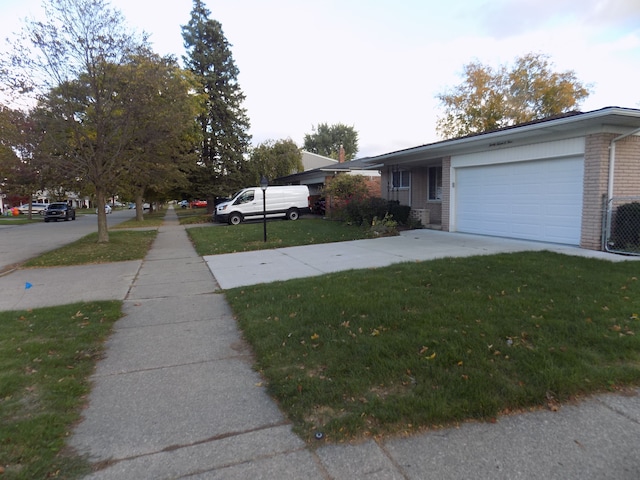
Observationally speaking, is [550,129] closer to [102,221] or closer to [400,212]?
[400,212]

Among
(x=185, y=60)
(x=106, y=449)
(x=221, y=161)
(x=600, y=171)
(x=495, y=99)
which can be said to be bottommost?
(x=106, y=449)

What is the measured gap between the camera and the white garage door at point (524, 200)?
996cm

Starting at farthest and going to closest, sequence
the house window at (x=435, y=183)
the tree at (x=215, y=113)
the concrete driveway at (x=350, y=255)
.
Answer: the tree at (x=215, y=113) < the house window at (x=435, y=183) < the concrete driveway at (x=350, y=255)

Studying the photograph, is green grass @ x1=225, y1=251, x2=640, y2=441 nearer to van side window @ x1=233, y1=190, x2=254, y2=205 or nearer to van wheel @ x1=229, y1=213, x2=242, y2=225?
van wheel @ x1=229, y1=213, x2=242, y2=225

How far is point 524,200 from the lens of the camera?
11.2 meters

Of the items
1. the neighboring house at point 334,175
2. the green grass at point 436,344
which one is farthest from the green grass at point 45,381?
the neighboring house at point 334,175

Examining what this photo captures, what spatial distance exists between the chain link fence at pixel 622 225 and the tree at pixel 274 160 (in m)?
26.7

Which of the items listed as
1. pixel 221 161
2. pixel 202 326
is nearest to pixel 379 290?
pixel 202 326

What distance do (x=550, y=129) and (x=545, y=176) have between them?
1.38 m

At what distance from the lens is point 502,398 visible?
3082 mm

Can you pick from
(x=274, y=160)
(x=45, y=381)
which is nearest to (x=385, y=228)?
(x=45, y=381)

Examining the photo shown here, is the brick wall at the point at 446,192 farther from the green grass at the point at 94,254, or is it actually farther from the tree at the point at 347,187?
the green grass at the point at 94,254

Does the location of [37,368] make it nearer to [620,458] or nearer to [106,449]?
[106,449]

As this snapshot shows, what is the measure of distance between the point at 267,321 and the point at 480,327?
2550 mm
